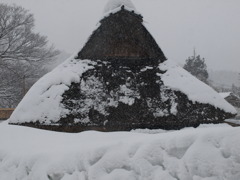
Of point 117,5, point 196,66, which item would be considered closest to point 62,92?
point 117,5

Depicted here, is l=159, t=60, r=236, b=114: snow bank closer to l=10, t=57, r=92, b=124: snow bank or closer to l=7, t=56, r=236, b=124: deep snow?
l=7, t=56, r=236, b=124: deep snow

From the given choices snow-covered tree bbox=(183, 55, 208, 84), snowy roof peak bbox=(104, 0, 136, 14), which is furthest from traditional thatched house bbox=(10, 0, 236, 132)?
snow-covered tree bbox=(183, 55, 208, 84)

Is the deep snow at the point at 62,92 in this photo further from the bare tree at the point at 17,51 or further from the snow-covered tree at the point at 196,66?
the snow-covered tree at the point at 196,66

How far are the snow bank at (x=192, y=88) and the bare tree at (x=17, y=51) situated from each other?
14.8m

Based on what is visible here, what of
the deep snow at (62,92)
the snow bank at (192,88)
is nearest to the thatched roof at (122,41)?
the deep snow at (62,92)

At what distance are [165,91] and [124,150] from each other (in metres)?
5.34

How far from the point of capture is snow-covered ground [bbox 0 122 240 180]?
139cm

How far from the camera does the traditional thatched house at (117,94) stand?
6215 millimetres

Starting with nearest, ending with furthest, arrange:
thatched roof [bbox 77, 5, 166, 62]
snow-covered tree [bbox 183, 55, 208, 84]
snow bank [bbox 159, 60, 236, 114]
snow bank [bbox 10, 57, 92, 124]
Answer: snow bank [bbox 10, 57, 92, 124]
snow bank [bbox 159, 60, 236, 114]
thatched roof [bbox 77, 5, 166, 62]
snow-covered tree [bbox 183, 55, 208, 84]

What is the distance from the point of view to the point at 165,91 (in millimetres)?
6824

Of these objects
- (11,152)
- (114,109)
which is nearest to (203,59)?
(114,109)

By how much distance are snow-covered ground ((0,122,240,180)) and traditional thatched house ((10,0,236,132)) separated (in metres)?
4.06

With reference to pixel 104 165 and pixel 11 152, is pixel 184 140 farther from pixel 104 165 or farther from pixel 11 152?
pixel 11 152

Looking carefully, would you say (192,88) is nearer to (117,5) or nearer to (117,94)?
(117,94)
